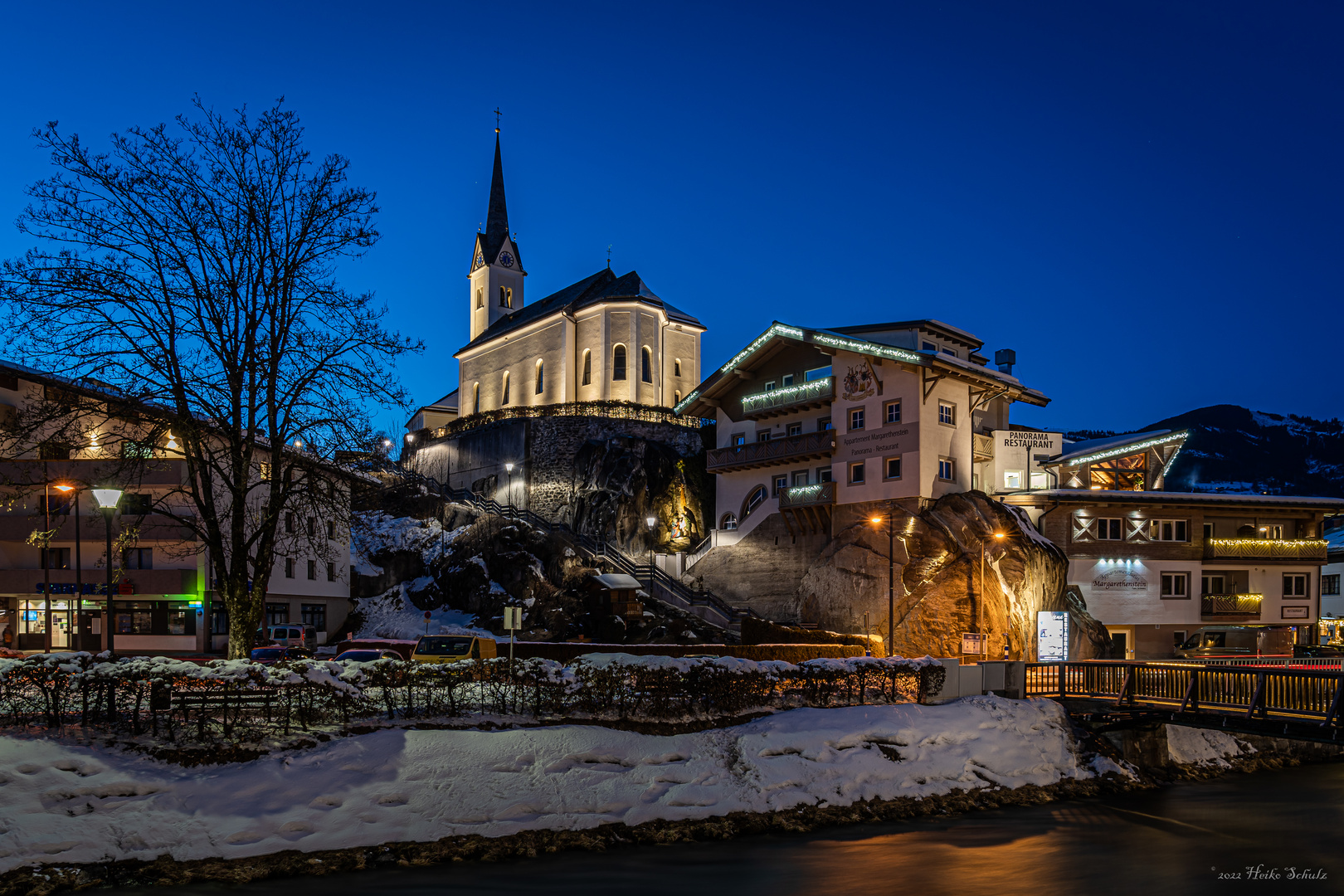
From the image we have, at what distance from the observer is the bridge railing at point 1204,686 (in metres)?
23.4

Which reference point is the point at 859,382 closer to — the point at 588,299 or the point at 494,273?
the point at 588,299

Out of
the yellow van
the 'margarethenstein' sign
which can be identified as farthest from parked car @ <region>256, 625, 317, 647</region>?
the 'margarethenstein' sign

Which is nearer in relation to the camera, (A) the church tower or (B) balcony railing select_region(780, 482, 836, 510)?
(B) balcony railing select_region(780, 482, 836, 510)

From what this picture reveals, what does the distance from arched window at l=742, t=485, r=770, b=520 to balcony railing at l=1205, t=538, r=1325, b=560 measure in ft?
77.8

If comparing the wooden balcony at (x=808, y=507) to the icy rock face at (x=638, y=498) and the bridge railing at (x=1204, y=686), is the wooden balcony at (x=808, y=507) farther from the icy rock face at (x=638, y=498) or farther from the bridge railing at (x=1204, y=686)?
the bridge railing at (x=1204, y=686)

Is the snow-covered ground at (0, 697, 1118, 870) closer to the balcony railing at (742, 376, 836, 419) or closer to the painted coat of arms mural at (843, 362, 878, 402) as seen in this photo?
the painted coat of arms mural at (843, 362, 878, 402)

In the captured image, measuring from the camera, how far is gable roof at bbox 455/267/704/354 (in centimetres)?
7800

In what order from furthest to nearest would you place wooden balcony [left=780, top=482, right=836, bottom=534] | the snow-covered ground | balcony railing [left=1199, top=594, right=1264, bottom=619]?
balcony railing [left=1199, top=594, right=1264, bottom=619] → wooden balcony [left=780, top=482, right=836, bottom=534] → the snow-covered ground

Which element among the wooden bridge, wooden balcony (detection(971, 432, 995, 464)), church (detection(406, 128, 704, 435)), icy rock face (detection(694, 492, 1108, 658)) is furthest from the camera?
church (detection(406, 128, 704, 435))

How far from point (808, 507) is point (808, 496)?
0.68 m

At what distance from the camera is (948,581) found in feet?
145

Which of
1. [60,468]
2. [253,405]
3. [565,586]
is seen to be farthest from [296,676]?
[565,586]

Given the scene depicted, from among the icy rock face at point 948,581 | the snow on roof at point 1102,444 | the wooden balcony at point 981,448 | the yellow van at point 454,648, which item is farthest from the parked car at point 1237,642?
the yellow van at point 454,648

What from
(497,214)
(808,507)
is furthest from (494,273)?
(808,507)
